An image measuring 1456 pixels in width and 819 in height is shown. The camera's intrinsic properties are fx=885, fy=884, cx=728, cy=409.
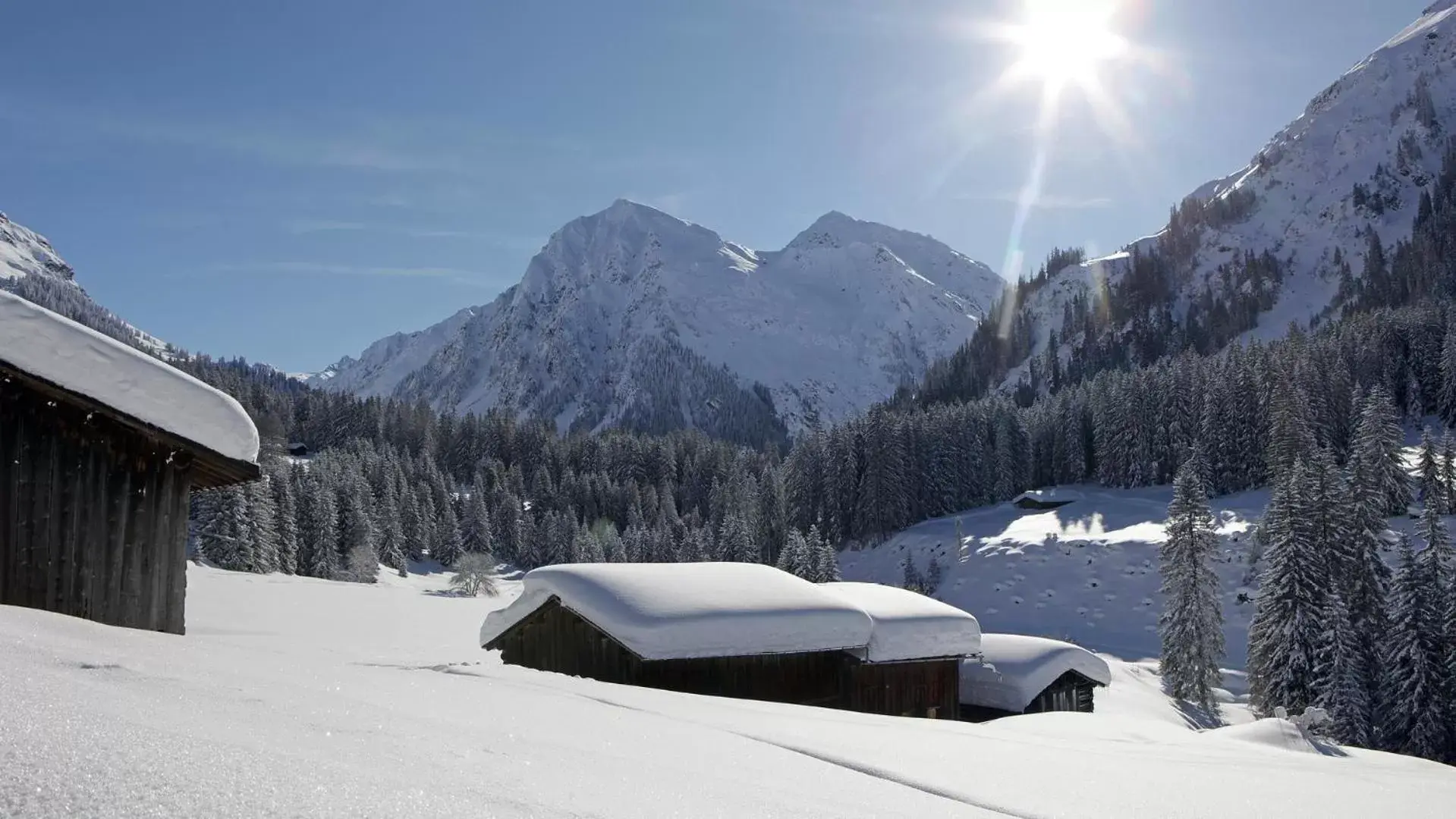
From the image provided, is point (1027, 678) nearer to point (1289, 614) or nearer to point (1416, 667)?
point (1289, 614)

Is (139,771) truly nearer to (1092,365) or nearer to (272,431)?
(272,431)

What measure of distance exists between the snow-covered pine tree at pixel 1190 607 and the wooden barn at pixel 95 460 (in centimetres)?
4076

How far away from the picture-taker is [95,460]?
8789 millimetres

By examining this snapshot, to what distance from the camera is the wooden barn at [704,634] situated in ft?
46.5

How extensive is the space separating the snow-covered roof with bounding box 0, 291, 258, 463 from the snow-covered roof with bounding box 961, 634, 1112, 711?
19.1 m

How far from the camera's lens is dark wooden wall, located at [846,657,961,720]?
16.9 m

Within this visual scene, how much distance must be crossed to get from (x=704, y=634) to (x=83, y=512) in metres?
8.48

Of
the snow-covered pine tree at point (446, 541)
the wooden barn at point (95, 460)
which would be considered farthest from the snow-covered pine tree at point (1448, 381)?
the wooden barn at point (95, 460)

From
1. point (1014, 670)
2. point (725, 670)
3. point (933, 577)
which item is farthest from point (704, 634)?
point (933, 577)

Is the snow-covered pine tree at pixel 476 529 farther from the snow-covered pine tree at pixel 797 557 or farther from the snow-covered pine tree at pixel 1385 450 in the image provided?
the snow-covered pine tree at pixel 1385 450

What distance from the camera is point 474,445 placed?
129750 mm

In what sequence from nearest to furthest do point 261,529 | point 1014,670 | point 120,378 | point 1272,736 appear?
point 120,378 → point 1272,736 → point 1014,670 → point 261,529

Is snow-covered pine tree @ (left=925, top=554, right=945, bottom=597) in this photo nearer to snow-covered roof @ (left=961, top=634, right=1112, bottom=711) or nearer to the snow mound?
snow-covered roof @ (left=961, top=634, right=1112, bottom=711)

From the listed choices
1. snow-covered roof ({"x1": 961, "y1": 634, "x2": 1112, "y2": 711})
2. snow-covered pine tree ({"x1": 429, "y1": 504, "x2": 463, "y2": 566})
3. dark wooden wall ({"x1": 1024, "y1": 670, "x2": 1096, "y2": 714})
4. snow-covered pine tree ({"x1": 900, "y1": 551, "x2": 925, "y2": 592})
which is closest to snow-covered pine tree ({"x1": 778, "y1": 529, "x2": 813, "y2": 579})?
snow-covered pine tree ({"x1": 900, "y1": 551, "x2": 925, "y2": 592})
